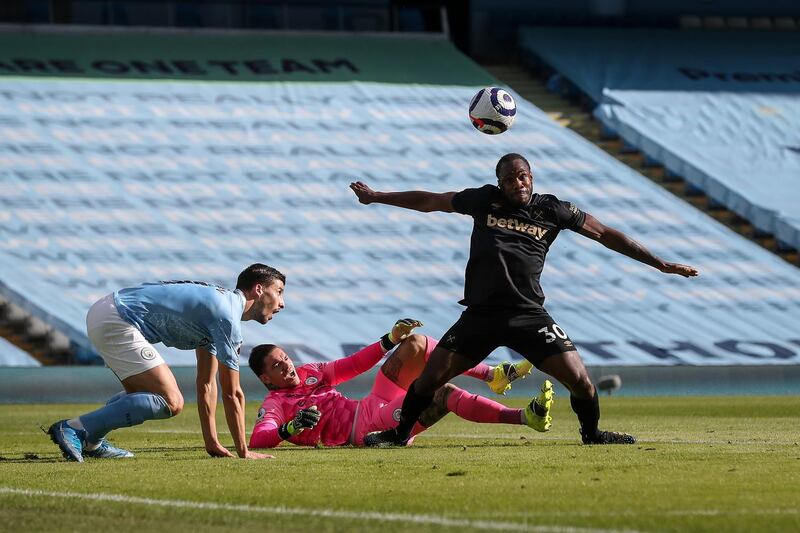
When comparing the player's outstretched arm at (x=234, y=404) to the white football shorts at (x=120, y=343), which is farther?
the white football shorts at (x=120, y=343)

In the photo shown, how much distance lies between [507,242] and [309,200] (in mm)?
17716

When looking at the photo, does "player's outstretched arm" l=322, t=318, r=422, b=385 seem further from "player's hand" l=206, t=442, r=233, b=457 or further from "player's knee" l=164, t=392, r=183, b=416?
"player's knee" l=164, t=392, r=183, b=416

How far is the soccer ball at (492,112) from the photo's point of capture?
1183cm

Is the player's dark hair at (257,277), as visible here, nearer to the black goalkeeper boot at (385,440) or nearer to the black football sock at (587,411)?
the black goalkeeper boot at (385,440)

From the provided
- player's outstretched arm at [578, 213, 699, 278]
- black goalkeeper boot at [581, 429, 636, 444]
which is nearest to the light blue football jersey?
player's outstretched arm at [578, 213, 699, 278]

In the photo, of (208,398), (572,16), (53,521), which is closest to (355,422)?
(208,398)

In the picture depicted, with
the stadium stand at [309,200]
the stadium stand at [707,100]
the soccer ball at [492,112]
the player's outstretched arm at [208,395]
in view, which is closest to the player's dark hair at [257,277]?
the player's outstretched arm at [208,395]

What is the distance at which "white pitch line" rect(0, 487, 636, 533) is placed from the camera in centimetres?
566

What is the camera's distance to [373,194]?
9.99 meters

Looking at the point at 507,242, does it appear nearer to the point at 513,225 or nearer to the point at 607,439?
the point at 513,225

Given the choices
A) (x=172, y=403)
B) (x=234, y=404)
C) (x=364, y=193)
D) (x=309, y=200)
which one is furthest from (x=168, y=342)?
(x=309, y=200)

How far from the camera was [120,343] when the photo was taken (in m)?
9.40

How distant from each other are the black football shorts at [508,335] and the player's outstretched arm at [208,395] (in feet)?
5.11

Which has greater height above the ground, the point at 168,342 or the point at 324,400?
the point at 168,342
